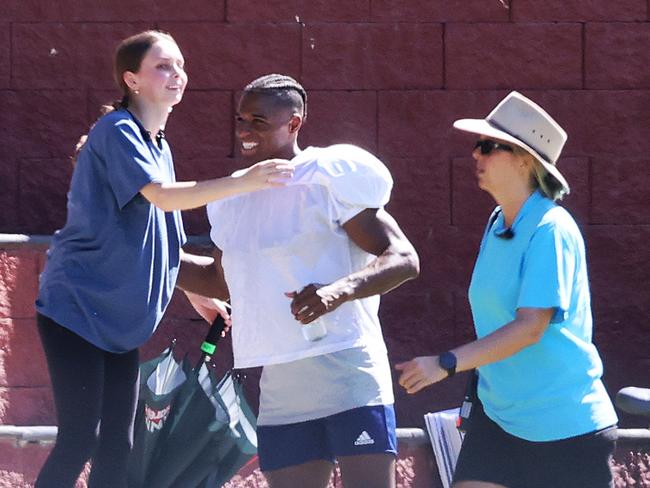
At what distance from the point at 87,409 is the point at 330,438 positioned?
0.72 meters

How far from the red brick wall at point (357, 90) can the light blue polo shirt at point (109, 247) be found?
2105 mm

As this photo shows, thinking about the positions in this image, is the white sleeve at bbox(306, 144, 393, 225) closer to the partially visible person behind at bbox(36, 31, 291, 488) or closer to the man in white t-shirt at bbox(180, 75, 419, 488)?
the man in white t-shirt at bbox(180, 75, 419, 488)

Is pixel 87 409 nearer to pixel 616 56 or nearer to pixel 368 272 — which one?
pixel 368 272

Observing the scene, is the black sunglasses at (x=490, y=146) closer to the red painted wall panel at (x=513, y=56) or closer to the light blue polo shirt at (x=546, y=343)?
the light blue polo shirt at (x=546, y=343)

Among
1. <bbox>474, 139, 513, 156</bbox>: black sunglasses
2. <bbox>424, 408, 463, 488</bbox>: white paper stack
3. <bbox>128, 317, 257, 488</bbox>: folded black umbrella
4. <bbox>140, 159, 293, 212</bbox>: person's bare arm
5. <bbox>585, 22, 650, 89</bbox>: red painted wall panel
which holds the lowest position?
<bbox>424, 408, 463, 488</bbox>: white paper stack

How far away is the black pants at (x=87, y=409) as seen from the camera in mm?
4590

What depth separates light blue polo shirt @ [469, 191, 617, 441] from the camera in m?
4.51

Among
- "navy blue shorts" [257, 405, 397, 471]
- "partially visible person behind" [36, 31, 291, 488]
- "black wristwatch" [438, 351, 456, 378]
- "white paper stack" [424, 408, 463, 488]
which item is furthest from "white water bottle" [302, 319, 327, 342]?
"white paper stack" [424, 408, 463, 488]

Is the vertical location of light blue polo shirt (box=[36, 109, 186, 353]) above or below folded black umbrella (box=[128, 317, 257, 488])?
above

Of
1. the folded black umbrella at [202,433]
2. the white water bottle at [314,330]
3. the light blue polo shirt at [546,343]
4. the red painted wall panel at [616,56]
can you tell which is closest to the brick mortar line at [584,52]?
the red painted wall panel at [616,56]

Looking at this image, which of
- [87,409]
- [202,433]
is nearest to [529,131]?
[202,433]

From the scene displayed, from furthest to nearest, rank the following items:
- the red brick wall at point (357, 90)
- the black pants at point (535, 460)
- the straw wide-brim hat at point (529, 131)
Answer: the red brick wall at point (357, 90) → the straw wide-brim hat at point (529, 131) → the black pants at point (535, 460)

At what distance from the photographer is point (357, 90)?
6.82m

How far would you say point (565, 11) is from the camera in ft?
22.6
